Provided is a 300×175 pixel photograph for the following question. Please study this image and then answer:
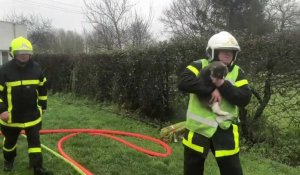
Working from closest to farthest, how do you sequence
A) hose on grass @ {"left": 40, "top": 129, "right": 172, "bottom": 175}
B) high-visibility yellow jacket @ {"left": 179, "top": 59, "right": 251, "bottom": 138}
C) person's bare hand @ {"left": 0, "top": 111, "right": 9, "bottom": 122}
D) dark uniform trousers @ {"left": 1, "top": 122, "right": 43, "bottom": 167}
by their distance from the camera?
high-visibility yellow jacket @ {"left": 179, "top": 59, "right": 251, "bottom": 138} → person's bare hand @ {"left": 0, "top": 111, "right": 9, "bottom": 122} → dark uniform trousers @ {"left": 1, "top": 122, "right": 43, "bottom": 167} → hose on grass @ {"left": 40, "top": 129, "right": 172, "bottom": 175}

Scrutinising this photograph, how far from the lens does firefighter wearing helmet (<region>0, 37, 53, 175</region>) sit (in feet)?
18.5

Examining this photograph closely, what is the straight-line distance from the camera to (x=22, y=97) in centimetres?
571

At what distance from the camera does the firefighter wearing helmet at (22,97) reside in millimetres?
5629

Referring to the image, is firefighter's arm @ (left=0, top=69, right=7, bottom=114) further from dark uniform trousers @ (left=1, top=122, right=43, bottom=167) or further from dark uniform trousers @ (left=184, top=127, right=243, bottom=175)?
dark uniform trousers @ (left=184, top=127, right=243, bottom=175)

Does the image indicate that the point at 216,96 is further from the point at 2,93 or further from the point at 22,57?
the point at 2,93

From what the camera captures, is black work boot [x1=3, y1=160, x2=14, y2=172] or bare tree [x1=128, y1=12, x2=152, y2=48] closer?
black work boot [x1=3, y1=160, x2=14, y2=172]

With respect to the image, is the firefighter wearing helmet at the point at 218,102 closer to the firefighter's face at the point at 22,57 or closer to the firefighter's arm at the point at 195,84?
the firefighter's arm at the point at 195,84

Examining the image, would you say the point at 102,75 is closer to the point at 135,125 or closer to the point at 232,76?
the point at 135,125

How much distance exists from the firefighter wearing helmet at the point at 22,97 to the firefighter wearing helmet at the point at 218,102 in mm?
2819

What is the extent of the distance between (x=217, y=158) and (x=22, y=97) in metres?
3.20

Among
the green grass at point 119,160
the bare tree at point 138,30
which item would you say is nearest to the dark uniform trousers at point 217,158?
the green grass at point 119,160

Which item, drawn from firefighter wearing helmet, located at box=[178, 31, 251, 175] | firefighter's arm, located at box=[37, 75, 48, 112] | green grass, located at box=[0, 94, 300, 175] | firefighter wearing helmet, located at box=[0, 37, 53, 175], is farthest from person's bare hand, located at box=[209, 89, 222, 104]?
firefighter's arm, located at box=[37, 75, 48, 112]

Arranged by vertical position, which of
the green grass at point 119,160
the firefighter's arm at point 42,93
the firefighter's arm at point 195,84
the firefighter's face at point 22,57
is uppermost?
the firefighter's face at point 22,57

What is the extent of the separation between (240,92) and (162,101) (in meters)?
6.85
